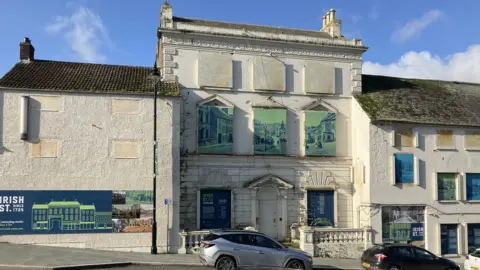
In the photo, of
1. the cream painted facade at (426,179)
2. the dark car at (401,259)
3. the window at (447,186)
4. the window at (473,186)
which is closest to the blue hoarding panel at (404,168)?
the cream painted facade at (426,179)

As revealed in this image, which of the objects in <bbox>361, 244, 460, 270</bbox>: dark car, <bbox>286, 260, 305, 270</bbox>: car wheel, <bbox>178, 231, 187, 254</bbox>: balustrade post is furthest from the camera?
<bbox>178, 231, 187, 254</bbox>: balustrade post

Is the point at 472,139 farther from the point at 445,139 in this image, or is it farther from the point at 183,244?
the point at 183,244

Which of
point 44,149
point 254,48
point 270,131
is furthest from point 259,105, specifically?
point 44,149

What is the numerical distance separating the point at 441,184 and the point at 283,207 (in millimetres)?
8837

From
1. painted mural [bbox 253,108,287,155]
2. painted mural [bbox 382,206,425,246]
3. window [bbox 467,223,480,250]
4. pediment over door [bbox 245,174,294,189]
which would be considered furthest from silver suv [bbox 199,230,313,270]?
window [bbox 467,223,480,250]

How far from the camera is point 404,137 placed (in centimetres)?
2481

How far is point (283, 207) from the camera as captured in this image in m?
24.2

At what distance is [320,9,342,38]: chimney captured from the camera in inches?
1058

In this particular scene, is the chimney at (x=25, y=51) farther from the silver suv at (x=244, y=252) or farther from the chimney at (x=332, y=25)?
the chimney at (x=332, y=25)

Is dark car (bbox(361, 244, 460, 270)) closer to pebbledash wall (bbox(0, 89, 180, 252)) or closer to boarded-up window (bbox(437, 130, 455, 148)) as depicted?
boarded-up window (bbox(437, 130, 455, 148))

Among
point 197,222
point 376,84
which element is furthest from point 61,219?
point 376,84

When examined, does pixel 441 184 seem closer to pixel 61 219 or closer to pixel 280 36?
pixel 280 36

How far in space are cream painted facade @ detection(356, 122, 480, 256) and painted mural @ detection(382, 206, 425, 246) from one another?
26 cm

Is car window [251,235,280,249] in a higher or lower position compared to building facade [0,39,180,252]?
lower
